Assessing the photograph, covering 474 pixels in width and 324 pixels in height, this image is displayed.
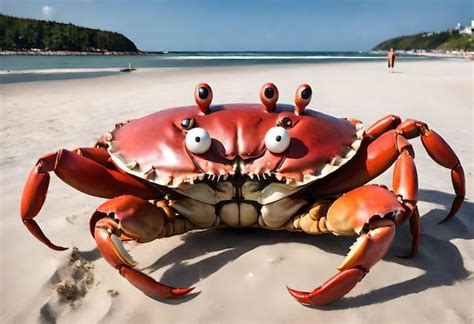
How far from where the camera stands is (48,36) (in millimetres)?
87188

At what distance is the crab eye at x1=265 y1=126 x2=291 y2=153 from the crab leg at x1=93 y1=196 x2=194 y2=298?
74cm

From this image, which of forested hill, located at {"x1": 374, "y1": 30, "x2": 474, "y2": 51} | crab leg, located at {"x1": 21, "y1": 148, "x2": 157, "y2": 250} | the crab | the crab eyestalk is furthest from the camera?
forested hill, located at {"x1": 374, "y1": 30, "x2": 474, "y2": 51}

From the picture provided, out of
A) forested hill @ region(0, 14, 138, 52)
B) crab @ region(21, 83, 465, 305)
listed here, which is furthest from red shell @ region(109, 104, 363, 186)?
forested hill @ region(0, 14, 138, 52)

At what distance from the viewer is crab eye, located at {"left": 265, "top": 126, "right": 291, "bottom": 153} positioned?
7.69 feet

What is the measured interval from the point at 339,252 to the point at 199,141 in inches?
44.3

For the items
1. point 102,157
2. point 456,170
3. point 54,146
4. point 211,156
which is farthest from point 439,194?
point 54,146

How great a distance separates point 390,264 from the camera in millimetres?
2572

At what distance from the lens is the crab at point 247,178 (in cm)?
217

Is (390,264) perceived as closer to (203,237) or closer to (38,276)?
(203,237)

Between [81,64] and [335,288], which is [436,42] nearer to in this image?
[81,64]

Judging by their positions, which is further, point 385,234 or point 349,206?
point 349,206

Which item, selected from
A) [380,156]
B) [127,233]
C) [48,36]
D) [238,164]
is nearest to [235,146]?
[238,164]

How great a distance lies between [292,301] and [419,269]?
0.84 m

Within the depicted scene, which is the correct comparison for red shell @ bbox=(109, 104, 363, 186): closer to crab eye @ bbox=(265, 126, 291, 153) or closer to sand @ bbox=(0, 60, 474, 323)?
crab eye @ bbox=(265, 126, 291, 153)
